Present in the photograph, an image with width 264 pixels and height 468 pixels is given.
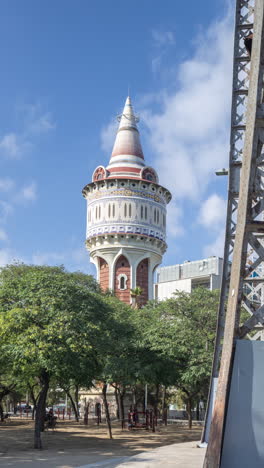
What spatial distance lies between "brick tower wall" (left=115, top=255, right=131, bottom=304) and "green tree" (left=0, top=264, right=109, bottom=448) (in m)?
41.6

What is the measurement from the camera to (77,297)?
87.2ft

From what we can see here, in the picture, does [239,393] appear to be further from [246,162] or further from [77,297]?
[77,297]

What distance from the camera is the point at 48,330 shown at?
23719 mm

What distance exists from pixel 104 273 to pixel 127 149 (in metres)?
17.1

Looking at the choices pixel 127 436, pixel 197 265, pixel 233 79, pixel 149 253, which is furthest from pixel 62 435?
pixel 197 265

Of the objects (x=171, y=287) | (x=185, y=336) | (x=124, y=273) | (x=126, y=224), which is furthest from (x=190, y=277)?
(x=185, y=336)

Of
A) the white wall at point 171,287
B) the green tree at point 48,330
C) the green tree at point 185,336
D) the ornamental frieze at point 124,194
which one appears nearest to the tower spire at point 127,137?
the ornamental frieze at point 124,194

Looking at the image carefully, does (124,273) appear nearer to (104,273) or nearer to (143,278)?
(143,278)

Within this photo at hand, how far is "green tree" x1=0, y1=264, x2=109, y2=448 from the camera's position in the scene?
23.5 meters

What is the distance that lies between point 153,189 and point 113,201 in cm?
587

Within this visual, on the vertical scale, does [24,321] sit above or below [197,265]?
below

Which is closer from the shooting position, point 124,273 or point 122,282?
point 122,282

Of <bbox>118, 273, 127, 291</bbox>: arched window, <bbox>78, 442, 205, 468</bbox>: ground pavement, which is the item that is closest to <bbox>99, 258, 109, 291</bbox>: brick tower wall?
<bbox>118, 273, 127, 291</bbox>: arched window

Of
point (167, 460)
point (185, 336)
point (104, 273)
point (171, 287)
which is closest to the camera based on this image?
point (167, 460)
